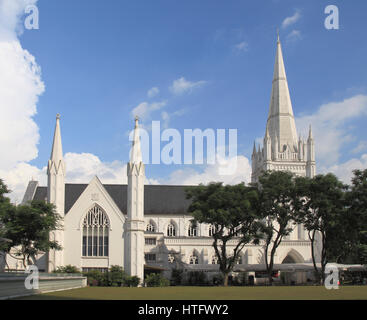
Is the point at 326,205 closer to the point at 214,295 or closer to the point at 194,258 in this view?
the point at 214,295

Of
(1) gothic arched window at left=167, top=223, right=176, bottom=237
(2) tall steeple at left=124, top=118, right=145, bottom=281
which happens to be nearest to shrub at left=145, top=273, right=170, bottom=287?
(2) tall steeple at left=124, top=118, right=145, bottom=281

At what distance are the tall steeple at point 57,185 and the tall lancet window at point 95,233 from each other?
3.09 meters

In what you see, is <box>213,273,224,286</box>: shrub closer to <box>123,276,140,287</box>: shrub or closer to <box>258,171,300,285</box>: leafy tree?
<box>258,171,300,285</box>: leafy tree

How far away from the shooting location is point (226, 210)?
60.5 metres

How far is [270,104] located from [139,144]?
161 feet

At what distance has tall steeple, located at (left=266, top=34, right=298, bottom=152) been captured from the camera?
105 meters

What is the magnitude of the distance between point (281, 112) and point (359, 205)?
50.3 meters

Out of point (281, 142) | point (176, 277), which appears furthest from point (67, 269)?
point (281, 142)

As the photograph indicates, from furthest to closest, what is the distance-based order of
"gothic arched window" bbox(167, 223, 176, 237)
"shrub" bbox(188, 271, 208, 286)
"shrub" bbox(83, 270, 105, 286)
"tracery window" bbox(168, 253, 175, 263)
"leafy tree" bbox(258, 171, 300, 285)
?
"gothic arched window" bbox(167, 223, 176, 237)
"tracery window" bbox(168, 253, 175, 263)
"shrub" bbox(188, 271, 208, 286)
"leafy tree" bbox(258, 171, 300, 285)
"shrub" bbox(83, 270, 105, 286)

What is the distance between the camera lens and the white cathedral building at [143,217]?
65375 mm

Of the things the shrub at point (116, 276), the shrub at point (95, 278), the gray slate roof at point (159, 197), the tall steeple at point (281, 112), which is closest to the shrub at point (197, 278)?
the shrub at point (116, 276)

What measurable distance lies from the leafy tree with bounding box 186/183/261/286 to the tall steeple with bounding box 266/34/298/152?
145 feet
